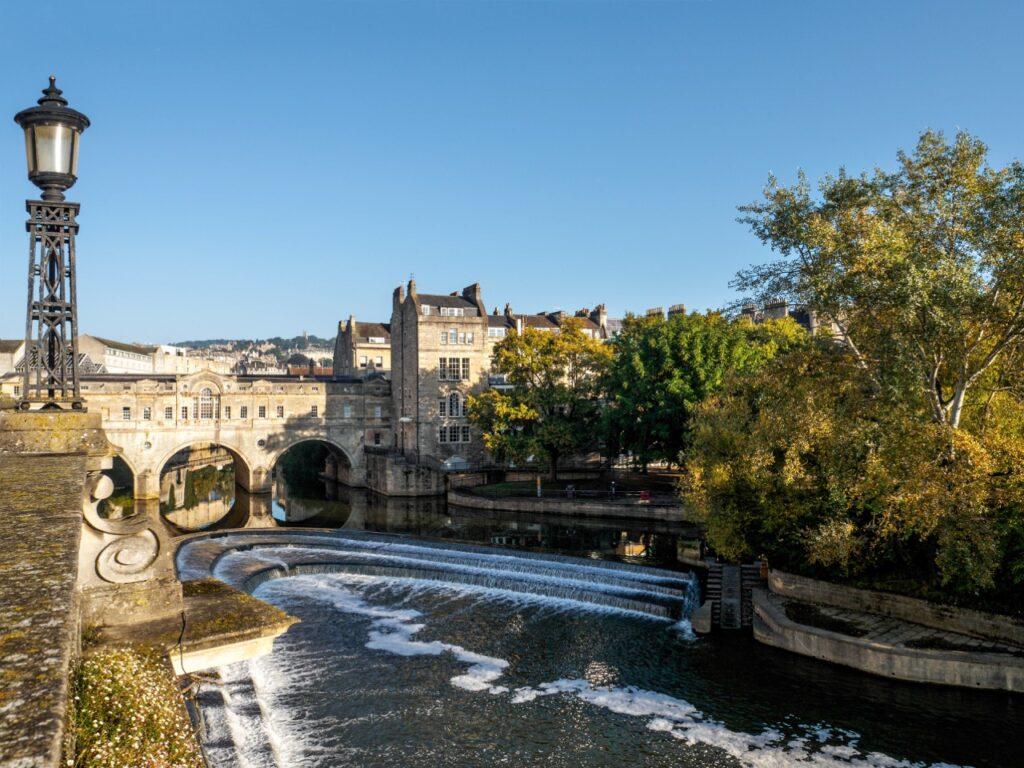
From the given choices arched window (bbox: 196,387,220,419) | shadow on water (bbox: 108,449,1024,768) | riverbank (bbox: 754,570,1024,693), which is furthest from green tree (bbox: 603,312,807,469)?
arched window (bbox: 196,387,220,419)

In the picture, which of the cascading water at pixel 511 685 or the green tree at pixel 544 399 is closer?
the cascading water at pixel 511 685

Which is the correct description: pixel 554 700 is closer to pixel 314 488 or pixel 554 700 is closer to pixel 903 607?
pixel 903 607

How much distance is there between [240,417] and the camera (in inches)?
2441

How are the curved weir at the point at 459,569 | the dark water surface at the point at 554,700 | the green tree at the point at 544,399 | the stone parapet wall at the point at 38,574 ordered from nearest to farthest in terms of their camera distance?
1. the stone parapet wall at the point at 38,574
2. the dark water surface at the point at 554,700
3. the curved weir at the point at 459,569
4. the green tree at the point at 544,399

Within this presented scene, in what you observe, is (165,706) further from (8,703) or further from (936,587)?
(936,587)

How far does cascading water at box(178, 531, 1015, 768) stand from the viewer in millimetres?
16594

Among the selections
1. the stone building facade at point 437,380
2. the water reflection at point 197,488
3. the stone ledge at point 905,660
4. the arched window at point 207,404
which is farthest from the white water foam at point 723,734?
the arched window at point 207,404

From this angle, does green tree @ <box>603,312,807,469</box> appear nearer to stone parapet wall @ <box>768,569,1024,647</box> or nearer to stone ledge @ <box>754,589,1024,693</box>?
stone parapet wall @ <box>768,569,1024,647</box>

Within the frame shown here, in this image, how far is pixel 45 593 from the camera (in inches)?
167

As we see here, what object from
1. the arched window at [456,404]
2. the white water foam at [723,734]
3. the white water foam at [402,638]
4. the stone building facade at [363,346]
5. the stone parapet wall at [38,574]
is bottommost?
the white water foam at [723,734]

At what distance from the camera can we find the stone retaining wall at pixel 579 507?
47656mm

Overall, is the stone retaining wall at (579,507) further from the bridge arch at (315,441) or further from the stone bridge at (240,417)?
the stone bridge at (240,417)

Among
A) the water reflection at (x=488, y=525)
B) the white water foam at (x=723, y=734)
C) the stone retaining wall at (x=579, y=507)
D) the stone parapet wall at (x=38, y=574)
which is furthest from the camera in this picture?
the stone retaining wall at (x=579, y=507)

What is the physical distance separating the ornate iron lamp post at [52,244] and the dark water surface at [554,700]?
401 inches
